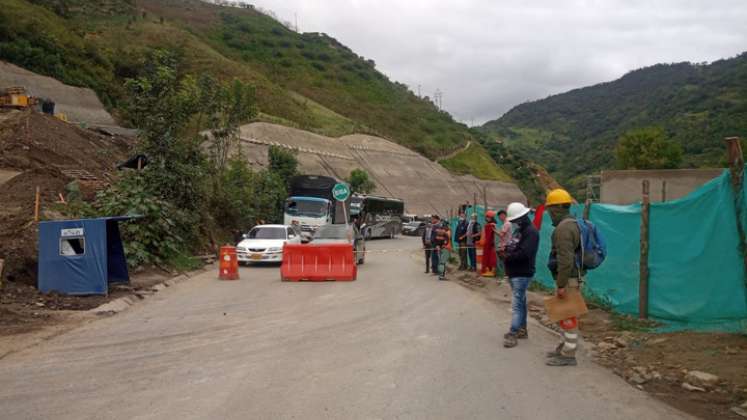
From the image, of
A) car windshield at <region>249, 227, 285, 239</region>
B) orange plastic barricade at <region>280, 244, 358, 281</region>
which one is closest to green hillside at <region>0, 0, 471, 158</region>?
car windshield at <region>249, 227, 285, 239</region>

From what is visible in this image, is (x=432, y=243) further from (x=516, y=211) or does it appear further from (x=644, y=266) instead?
(x=516, y=211)

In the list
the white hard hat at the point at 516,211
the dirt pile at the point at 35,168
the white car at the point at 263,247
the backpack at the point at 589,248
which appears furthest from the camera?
the white car at the point at 263,247

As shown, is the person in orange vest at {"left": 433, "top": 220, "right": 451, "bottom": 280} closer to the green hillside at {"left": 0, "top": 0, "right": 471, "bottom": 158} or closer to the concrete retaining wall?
the concrete retaining wall

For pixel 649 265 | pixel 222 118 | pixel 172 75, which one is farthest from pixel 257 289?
pixel 222 118

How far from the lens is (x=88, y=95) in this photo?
54969 mm

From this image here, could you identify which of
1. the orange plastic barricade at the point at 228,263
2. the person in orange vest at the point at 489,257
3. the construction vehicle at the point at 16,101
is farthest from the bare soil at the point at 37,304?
the construction vehicle at the point at 16,101

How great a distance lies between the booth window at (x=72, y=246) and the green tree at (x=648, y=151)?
5238 centimetres

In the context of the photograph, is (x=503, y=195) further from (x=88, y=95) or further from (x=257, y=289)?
(x=257, y=289)

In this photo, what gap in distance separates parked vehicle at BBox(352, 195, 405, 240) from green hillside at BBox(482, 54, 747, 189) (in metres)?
24.7

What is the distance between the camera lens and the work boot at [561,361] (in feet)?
25.4

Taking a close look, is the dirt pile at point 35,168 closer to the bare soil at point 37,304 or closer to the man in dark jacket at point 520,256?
the bare soil at point 37,304

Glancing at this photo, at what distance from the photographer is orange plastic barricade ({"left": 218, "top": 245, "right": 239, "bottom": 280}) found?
18156 mm

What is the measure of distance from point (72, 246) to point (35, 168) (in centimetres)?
1467

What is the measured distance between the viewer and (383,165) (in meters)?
78.2
